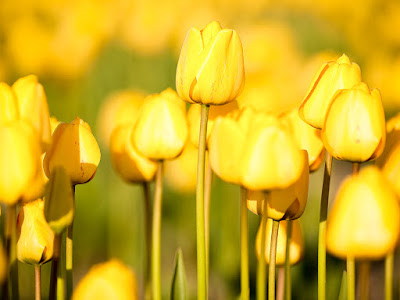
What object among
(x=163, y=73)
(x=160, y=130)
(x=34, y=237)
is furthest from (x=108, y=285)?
(x=163, y=73)

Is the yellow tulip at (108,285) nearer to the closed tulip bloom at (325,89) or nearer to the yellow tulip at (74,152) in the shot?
the yellow tulip at (74,152)

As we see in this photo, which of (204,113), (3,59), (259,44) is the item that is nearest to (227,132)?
(204,113)

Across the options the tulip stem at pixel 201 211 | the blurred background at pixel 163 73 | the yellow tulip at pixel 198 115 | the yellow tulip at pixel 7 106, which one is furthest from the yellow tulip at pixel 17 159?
the blurred background at pixel 163 73

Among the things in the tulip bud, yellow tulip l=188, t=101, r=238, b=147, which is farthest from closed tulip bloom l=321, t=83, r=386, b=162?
the tulip bud

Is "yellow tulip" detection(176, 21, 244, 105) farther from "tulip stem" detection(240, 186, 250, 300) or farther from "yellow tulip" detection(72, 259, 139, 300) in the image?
"yellow tulip" detection(72, 259, 139, 300)

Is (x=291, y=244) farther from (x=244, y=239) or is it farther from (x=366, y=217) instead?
(x=366, y=217)
